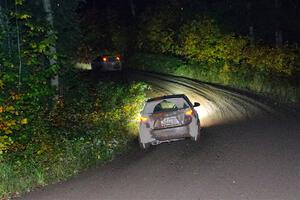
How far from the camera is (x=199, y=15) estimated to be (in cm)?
3803

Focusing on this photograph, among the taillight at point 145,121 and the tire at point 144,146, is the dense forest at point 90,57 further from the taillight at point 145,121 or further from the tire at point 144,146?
the taillight at point 145,121

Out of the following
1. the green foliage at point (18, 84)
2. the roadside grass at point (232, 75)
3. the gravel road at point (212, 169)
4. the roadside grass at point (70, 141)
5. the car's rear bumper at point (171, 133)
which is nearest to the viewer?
the gravel road at point (212, 169)

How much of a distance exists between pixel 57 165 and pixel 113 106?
30.9 feet

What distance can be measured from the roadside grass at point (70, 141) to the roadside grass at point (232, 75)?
8.28 m

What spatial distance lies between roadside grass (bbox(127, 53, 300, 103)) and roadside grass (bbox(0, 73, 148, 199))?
828 centimetres

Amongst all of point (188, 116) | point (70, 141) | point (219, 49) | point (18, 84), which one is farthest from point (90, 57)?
point (18, 84)

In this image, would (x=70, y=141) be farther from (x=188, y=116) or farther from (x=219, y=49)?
(x=219, y=49)

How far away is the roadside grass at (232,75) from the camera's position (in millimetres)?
27617

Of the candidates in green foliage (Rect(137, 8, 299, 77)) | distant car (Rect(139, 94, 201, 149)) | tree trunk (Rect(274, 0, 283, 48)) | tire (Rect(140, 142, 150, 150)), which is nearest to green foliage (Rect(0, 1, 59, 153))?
distant car (Rect(139, 94, 201, 149))

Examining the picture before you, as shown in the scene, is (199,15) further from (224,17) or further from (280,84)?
(280,84)

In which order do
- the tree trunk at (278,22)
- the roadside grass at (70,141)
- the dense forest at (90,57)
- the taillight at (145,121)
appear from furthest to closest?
the tree trunk at (278,22), the taillight at (145,121), the dense forest at (90,57), the roadside grass at (70,141)

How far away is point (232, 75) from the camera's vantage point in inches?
1283

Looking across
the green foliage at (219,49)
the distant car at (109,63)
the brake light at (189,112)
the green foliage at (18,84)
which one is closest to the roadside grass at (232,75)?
A: the green foliage at (219,49)

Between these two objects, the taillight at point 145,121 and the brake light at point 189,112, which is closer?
the brake light at point 189,112
